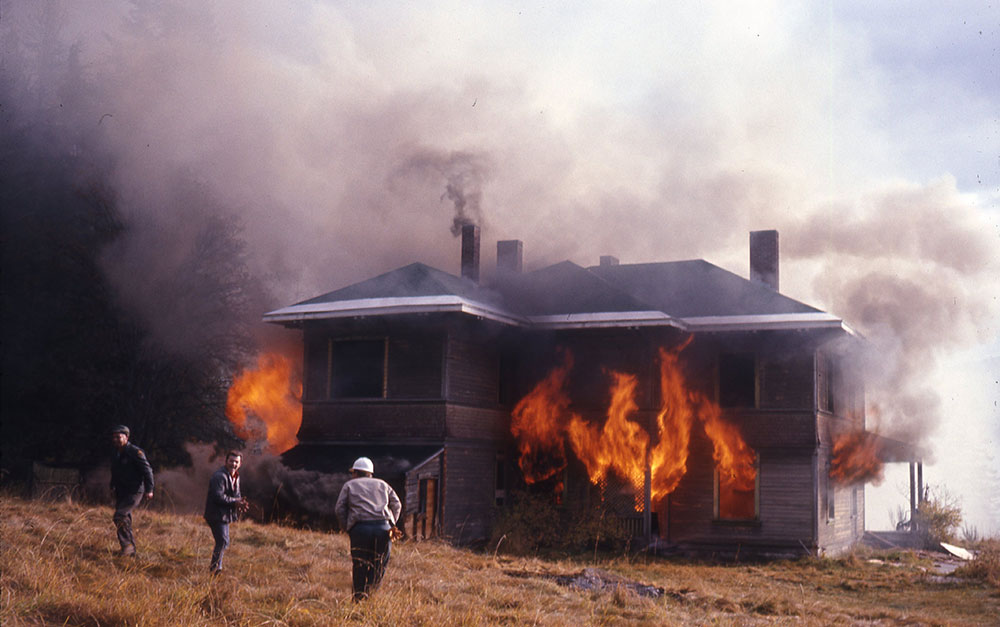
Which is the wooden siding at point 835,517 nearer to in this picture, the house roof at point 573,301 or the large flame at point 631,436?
the large flame at point 631,436

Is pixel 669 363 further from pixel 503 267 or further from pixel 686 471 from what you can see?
pixel 503 267

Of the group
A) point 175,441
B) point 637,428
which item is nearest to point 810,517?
point 637,428

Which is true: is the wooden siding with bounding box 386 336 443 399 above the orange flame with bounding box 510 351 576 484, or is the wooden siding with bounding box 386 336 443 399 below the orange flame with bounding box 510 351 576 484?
above

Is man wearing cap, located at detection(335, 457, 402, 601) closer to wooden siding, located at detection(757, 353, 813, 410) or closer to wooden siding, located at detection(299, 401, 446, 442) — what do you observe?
wooden siding, located at detection(299, 401, 446, 442)

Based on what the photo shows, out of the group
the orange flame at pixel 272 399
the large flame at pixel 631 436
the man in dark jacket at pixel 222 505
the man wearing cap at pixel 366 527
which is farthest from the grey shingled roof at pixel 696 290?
the man wearing cap at pixel 366 527

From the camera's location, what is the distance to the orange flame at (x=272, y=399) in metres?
24.9

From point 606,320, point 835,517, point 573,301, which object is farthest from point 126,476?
point 835,517

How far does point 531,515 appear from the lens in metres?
23.5

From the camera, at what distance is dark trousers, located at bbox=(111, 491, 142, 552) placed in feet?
40.4

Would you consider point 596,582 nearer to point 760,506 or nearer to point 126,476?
point 126,476

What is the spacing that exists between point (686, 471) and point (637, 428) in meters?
2.12

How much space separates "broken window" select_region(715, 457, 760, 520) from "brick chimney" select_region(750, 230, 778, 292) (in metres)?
5.98

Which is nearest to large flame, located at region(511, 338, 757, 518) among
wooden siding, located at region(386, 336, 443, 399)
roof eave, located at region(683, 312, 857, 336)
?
roof eave, located at region(683, 312, 857, 336)

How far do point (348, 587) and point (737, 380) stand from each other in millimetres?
14920
